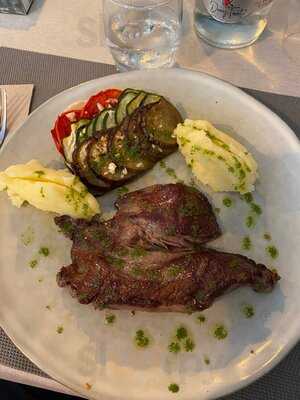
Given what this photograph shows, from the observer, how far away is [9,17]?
5.97ft

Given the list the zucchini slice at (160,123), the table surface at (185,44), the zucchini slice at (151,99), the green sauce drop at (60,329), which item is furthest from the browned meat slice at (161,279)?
the table surface at (185,44)

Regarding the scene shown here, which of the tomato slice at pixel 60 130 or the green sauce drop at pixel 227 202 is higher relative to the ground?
the tomato slice at pixel 60 130

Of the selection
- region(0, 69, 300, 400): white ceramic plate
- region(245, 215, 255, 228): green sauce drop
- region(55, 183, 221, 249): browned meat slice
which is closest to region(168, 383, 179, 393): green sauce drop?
region(0, 69, 300, 400): white ceramic plate

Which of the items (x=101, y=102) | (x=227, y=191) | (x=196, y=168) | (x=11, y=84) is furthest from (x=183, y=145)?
(x=11, y=84)

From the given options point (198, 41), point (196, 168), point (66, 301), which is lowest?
point (66, 301)

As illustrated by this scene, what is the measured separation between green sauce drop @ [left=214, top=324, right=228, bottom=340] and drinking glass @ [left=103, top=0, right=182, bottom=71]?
0.96 meters

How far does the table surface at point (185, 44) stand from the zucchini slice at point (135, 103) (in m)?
0.39

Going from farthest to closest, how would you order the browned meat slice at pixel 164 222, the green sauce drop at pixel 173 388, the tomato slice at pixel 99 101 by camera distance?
the tomato slice at pixel 99 101
the browned meat slice at pixel 164 222
the green sauce drop at pixel 173 388

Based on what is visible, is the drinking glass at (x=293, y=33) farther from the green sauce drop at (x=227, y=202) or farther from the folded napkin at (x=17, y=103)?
the folded napkin at (x=17, y=103)

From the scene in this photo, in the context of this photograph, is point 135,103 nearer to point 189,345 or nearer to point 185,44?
point 185,44

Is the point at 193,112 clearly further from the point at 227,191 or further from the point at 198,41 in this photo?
the point at 198,41

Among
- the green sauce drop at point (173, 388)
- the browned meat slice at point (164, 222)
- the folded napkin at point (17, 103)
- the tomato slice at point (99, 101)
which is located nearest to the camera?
the green sauce drop at point (173, 388)

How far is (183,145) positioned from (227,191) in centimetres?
18

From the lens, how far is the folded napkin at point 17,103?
1.53 metres
